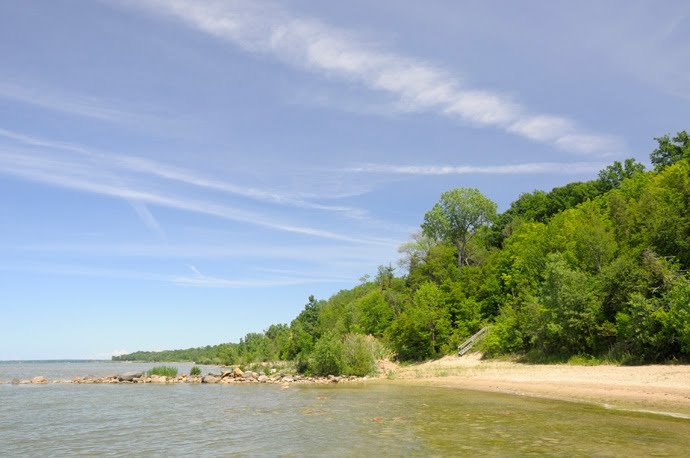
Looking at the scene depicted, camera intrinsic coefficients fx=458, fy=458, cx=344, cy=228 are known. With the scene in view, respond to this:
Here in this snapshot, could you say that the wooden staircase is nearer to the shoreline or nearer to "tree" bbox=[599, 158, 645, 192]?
the shoreline

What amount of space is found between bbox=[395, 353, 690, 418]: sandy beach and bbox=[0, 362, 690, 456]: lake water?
2.05 meters

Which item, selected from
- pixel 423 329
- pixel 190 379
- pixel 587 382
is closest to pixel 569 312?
pixel 587 382

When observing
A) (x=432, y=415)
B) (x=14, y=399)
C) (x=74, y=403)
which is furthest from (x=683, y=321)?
(x=14, y=399)

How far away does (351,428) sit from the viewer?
2081cm

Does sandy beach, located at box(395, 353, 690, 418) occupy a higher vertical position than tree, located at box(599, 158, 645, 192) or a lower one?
lower

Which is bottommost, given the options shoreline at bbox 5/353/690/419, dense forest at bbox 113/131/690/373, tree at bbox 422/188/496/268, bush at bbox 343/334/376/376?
shoreline at bbox 5/353/690/419

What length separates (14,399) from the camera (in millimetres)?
38469

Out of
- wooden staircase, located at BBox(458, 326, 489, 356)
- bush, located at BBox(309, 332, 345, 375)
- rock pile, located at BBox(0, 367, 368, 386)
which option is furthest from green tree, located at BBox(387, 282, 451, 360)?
rock pile, located at BBox(0, 367, 368, 386)

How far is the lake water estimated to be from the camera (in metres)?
16.0

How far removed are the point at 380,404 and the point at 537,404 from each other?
30.2ft

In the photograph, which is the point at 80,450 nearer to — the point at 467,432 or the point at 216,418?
the point at 216,418

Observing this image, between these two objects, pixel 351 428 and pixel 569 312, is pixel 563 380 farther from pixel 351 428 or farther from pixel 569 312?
pixel 351 428

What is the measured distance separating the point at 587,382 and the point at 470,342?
26271 millimetres

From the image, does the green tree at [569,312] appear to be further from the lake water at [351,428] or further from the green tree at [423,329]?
the green tree at [423,329]
